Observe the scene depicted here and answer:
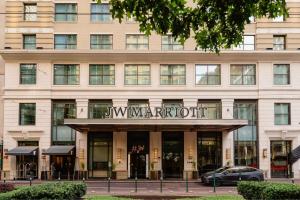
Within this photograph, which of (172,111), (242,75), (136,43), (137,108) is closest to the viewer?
(137,108)

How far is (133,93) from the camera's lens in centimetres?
5206

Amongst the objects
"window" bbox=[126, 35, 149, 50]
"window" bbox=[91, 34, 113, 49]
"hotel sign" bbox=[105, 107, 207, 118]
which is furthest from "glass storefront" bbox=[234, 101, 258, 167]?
"window" bbox=[91, 34, 113, 49]

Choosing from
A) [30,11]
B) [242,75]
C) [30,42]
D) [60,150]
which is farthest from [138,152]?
[30,11]

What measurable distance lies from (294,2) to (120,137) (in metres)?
20.6

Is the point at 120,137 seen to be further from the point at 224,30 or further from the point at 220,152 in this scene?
the point at 224,30

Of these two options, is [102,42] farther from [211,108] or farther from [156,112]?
[211,108]

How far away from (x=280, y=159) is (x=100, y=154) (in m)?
16.8

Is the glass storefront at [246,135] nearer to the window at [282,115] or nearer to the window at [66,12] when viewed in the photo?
the window at [282,115]

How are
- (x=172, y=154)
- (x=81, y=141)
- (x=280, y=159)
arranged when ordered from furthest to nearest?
(x=280, y=159), (x=172, y=154), (x=81, y=141)

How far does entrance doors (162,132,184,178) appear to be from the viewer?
51.7m

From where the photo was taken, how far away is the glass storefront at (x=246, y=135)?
171 feet

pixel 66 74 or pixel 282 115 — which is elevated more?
pixel 66 74

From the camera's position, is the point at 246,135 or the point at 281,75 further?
the point at 281,75

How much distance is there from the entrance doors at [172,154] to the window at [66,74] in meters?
9.82
